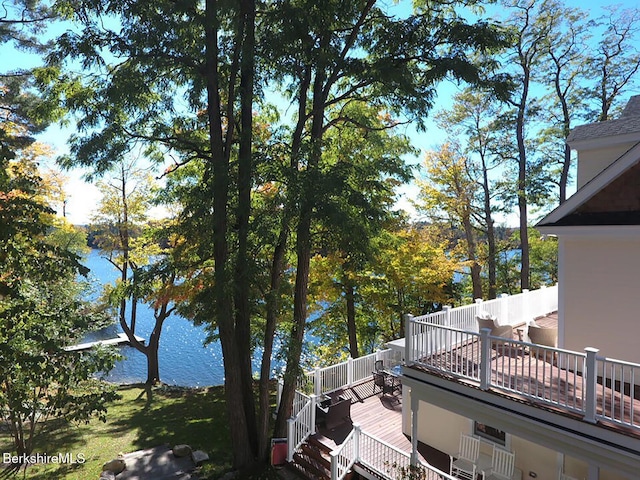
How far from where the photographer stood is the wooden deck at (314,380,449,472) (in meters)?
9.87

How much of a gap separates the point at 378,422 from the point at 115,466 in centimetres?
722

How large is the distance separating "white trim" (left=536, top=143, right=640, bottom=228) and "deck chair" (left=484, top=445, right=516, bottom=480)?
5317mm

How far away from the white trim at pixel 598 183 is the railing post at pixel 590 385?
3.34 metres

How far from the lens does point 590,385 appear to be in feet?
17.9

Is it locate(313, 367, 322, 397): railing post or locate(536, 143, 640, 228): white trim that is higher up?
locate(536, 143, 640, 228): white trim

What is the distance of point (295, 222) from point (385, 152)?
5.09m

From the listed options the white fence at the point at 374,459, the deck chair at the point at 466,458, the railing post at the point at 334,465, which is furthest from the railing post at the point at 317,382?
the deck chair at the point at 466,458

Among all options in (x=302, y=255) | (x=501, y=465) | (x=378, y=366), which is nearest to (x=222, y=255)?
(x=302, y=255)

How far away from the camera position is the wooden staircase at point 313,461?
944 centimetres

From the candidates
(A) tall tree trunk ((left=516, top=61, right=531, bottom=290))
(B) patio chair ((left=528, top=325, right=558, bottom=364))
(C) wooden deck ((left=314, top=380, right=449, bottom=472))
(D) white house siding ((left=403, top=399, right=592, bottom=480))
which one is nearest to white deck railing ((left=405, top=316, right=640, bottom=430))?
(B) patio chair ((left=528, top=325, right=558, bottom=364))

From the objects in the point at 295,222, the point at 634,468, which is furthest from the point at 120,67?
the point at 634,468

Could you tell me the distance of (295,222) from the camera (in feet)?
27.5

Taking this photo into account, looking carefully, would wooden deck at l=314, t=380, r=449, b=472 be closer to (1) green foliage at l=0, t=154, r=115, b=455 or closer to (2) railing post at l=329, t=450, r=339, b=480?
(2) railing post at l=329, t=450, r=339, b=480

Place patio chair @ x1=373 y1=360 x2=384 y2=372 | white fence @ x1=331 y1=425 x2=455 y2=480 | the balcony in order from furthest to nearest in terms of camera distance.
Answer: patio chair @ x1=373 y1=360 x2=384 y2=372, white fence @ x1=331 y1=425 x2=455 y2=480, the balcony
